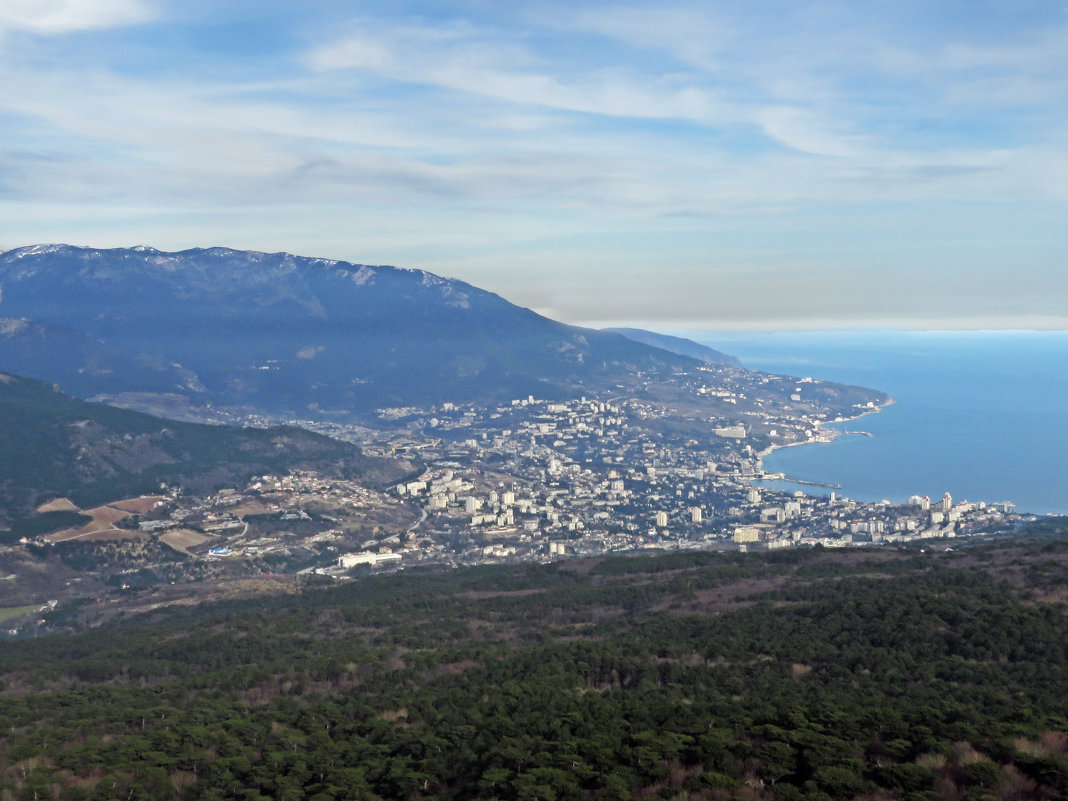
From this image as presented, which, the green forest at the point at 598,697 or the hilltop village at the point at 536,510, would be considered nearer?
the green forest at the point at 598,697

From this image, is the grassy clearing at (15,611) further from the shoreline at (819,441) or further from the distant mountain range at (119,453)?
the shoreline at (819,441)

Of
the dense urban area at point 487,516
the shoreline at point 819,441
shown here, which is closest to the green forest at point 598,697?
the dense urban area at point 487,516

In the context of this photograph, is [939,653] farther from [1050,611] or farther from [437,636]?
[437,636]

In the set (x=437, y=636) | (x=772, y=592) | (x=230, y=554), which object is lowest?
(x=230, y=554)

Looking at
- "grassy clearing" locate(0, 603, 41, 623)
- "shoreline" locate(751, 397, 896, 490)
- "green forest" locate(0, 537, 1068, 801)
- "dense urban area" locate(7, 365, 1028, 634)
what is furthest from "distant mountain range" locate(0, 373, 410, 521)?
"shoreline" locate(751, 397, 896, 490)

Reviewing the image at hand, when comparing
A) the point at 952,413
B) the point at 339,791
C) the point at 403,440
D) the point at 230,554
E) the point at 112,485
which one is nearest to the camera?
the point at 339,791

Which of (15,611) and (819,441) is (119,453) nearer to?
(15,611)

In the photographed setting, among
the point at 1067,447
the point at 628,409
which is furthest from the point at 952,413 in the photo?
the point at 628,409

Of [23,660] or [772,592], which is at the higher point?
[772,592]

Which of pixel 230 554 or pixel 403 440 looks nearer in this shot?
pixel 230 554
